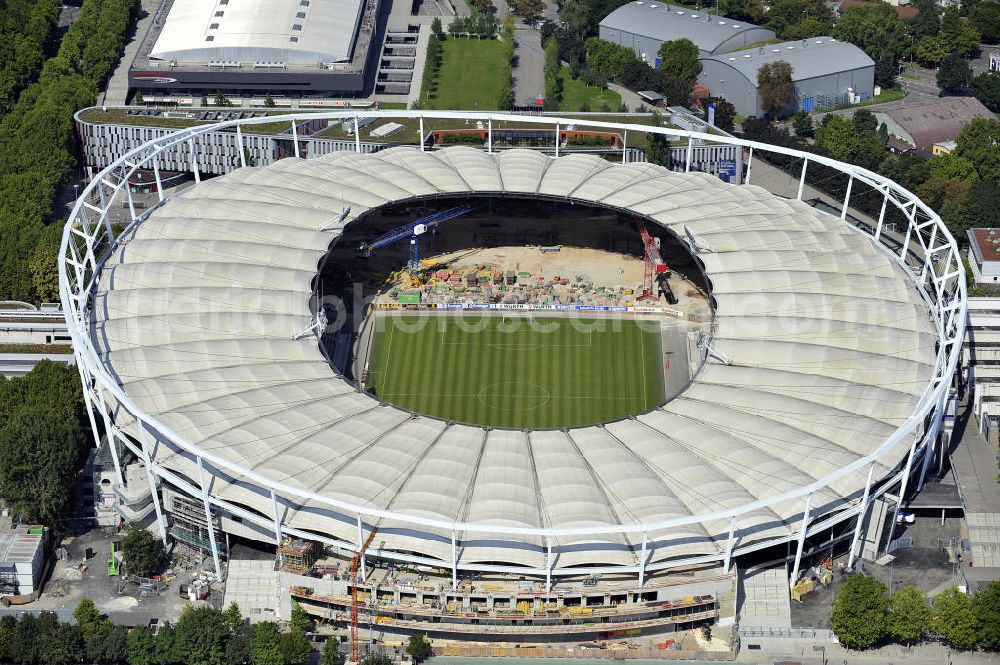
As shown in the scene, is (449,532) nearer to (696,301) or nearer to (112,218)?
(696,301)

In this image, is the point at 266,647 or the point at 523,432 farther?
the point at 523,432

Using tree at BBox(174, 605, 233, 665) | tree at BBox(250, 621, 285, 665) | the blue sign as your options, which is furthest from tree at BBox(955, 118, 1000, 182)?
tree at BBox(174, 605, 233, 665)

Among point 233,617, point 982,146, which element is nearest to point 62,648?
point 233,617

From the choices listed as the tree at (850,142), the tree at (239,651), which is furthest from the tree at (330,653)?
the tree at (850,142)

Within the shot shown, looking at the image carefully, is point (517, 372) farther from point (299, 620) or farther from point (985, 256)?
point (985, 256)

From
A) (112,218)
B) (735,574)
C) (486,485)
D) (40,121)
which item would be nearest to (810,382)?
(735,574)

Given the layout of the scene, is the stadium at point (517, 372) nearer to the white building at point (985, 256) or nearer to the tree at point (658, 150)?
the white building at point (985, 256)

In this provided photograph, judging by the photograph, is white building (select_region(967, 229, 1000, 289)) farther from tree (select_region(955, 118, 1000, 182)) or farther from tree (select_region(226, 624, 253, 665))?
tree (select_region(226, 624, 253, 665))
